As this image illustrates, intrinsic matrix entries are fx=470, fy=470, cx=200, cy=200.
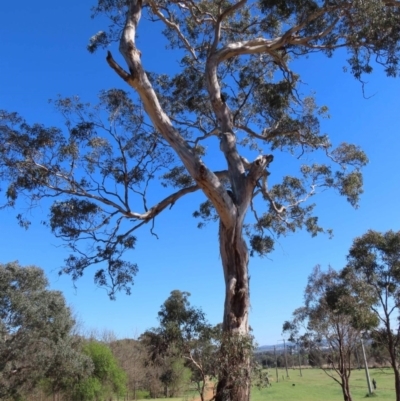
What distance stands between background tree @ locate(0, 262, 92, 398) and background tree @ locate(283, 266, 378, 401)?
919 cm

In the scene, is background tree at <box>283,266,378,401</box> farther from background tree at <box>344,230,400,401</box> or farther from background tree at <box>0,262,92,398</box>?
background tree at <box>0,262,92,398</box>

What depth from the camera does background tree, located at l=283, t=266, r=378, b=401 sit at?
14766 mm

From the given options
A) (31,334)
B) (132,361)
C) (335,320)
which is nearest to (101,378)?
(132,361)

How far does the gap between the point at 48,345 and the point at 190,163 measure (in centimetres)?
1475

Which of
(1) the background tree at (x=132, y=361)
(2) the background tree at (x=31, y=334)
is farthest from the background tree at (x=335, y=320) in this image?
(1) the background tree at (x=132, y=361)

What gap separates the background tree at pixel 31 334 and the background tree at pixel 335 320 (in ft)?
30.2

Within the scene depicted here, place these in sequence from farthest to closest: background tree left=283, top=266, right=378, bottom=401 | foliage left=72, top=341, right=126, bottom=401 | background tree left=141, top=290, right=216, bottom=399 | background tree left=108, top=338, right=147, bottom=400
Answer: background tree left=108, top=338, right=147, bottom=400, foliage left=72, top=341, right=126, bottom=401, background tree left=283, top=266, right=378, bottom=401, background tree left=141, top=290, right=216, bottom=399

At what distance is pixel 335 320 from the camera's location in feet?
55.1

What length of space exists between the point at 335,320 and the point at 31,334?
1135 centimetres

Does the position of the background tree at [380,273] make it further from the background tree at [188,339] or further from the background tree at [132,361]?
the background tree at [132,361]

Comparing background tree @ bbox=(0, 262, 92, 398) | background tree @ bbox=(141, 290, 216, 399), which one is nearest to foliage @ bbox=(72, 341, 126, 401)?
background tree @ bbox=(0, 262, 92, 398)

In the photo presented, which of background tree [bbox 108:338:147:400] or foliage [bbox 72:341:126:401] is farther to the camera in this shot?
background tree [bbox 108:338:147:400]

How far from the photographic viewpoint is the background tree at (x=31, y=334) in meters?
17.8

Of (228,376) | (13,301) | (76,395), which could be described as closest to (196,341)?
(228,376)
